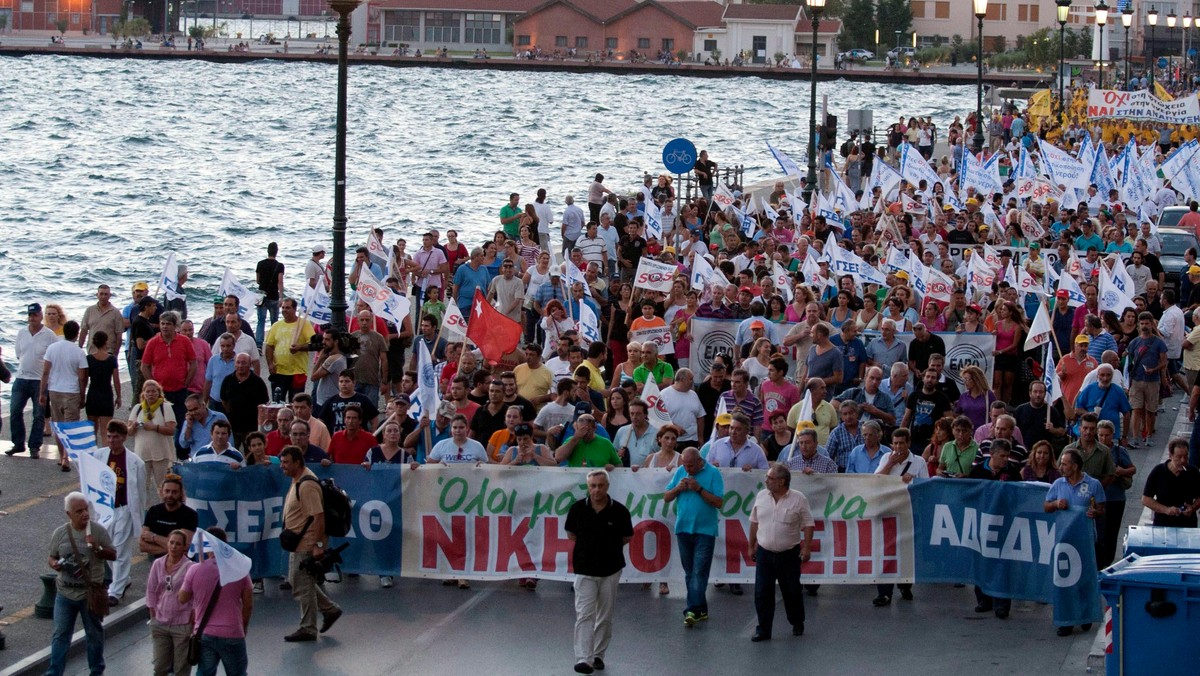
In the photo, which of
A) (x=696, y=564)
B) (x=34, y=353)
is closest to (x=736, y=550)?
(x=696, y=564)

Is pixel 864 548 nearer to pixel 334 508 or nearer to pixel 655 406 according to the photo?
pixel 655 406

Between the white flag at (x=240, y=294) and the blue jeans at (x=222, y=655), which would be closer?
the blue jeans at (x=222, y=655)

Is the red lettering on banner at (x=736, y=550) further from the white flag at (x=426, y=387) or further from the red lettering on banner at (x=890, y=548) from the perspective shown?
the white flag at (x=426, y=387)

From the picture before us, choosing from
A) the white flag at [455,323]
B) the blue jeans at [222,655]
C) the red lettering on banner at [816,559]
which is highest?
the white flag at [455,323]

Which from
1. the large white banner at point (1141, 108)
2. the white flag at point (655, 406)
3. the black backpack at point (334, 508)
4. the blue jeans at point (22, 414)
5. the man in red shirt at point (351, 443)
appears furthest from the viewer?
the large white banner at point (1141, 108)

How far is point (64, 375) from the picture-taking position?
18.0 m

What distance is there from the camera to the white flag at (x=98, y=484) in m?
13.2

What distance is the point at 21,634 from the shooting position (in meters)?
13.1

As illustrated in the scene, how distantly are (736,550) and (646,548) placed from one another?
2.42 ft

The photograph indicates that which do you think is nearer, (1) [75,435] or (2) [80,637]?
(2) [80,637]

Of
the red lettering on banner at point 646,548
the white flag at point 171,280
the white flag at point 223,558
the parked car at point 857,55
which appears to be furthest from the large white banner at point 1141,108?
the parked car at point 857,55

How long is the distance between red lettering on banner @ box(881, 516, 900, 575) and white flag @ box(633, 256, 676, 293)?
7.44 meters

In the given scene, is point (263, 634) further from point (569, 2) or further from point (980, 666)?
point (569, 2)

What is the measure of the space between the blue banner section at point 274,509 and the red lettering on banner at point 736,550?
8.80ft
